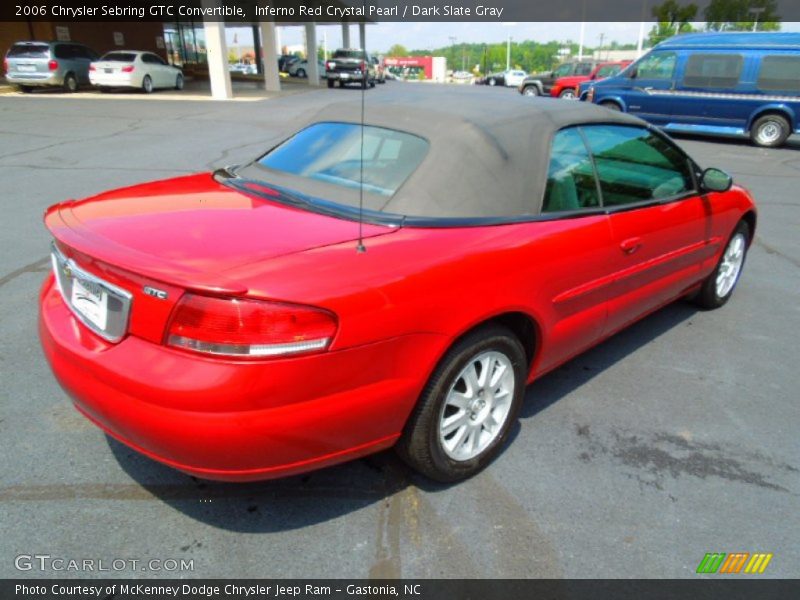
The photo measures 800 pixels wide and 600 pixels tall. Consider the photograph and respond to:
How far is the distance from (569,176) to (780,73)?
13.3m

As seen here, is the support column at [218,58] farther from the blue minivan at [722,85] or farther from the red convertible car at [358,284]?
the red convertible car at [358,284]

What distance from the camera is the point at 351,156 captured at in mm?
2908

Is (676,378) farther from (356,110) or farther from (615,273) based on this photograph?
(356,110)

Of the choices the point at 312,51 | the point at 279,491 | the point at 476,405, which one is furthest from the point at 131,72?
the point at 476,405

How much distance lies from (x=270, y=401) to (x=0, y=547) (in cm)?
123

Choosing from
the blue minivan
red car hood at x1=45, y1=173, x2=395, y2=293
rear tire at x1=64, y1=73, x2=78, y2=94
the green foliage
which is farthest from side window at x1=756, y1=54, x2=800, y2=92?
the green foliage

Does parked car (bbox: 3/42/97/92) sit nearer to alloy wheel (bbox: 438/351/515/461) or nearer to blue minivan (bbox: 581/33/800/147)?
blue minivan (bbox: 581/33/800/147)

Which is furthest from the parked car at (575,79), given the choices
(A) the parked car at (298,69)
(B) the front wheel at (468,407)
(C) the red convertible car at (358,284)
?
(A) the parked car at (298,69)

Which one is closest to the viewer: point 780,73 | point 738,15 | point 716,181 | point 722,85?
point 716,181

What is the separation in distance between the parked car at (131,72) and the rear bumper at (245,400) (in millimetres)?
22854

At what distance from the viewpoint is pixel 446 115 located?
2842 millimetres

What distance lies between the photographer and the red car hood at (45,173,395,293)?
6.38 feet

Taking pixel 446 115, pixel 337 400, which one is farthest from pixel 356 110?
pixel 337 400

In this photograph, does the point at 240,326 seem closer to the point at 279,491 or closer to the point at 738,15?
the point at 279,491
